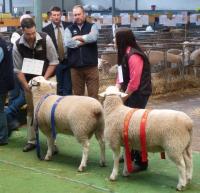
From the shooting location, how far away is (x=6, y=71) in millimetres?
7051

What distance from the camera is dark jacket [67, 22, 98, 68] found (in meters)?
7.42

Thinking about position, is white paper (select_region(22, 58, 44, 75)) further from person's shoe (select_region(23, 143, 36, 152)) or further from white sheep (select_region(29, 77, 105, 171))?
person's shoe (select_region(23, 143, 36, 152))

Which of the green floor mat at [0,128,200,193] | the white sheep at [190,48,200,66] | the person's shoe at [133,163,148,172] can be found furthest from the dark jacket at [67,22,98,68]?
the white sheep at [190,48,200,66]

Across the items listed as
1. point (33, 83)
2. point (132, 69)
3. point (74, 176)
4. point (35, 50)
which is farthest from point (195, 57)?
point (74, 176)

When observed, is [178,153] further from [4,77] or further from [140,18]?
[140,18]

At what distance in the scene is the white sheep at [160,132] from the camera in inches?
194

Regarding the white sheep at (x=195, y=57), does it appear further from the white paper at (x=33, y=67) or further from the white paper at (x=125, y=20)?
the white paper at (x=33, y=67)

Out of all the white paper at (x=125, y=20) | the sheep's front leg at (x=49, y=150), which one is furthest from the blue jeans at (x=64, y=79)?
the white paper at (x=125, y=20)

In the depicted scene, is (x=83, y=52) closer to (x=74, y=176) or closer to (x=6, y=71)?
(x=6, y=71)

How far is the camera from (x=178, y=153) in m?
4.93

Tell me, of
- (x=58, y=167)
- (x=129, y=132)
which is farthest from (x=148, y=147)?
(x=58, y=167)

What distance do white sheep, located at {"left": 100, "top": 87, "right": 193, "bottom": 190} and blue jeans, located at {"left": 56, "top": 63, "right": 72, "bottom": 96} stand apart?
247cm

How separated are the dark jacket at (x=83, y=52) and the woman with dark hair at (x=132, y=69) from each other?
1.81 m

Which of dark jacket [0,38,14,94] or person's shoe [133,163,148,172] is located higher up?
dark jacket [0,38,14,94]
